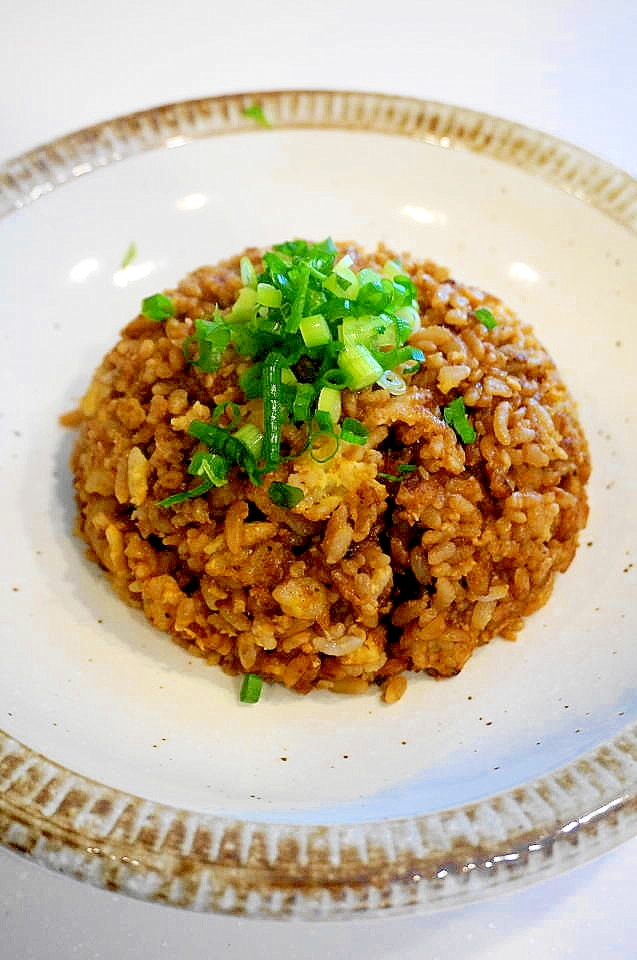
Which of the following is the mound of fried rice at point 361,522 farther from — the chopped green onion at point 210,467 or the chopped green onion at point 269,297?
the chopped green onion at point 269,297

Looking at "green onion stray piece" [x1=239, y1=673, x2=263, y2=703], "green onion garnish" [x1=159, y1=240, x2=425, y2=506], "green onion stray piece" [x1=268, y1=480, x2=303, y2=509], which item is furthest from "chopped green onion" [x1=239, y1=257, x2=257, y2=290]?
"green onion stray piece" [x1=239, y1=673, x2=263, y2=703]

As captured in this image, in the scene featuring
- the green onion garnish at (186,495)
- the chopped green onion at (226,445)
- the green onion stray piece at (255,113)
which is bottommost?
the green onion garnish at (186,495)

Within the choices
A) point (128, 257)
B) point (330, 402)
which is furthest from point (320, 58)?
point (330, 402)

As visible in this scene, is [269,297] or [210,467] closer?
[210,467]

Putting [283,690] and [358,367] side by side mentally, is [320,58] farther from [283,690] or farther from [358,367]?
[283,690]

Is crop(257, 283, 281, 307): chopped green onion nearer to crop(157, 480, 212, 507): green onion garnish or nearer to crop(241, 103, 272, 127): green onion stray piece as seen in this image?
crop(157, 480, 212, 507): green onion garnish

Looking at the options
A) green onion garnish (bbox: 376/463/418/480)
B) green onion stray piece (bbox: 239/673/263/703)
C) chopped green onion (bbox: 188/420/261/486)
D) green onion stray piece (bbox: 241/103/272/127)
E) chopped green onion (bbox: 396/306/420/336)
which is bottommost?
green onion stray piece (bbox: 239/673/263/703)

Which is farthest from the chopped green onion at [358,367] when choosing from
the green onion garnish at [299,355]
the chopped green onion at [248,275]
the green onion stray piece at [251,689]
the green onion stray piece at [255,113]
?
the green onion stray piece at [255,113]
